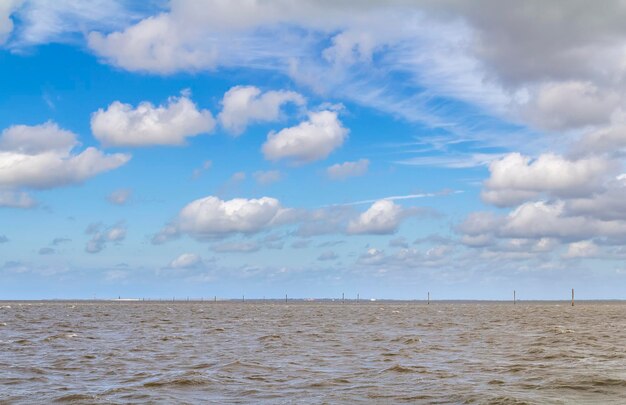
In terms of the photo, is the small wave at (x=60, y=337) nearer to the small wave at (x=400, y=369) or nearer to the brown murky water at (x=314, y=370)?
the brown murky water at (x=314, y=370)

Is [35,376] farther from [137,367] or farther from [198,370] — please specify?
[198,370]

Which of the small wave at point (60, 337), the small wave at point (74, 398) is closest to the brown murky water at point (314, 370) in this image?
the small wave at point (74, 398)

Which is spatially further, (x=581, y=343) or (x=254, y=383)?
(x=581, y=343)

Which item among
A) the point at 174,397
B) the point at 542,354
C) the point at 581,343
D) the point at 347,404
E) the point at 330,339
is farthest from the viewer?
the point at 330,339

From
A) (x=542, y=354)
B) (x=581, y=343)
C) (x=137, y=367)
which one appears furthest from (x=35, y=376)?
(x=581, y=343)

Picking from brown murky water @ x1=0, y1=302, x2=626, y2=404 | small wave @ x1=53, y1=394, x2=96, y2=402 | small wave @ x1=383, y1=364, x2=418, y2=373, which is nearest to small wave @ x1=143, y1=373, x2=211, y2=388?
brown murky water @ x1=0, y1=302, x2=626, y2=404

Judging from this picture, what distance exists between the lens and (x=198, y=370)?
103 ft

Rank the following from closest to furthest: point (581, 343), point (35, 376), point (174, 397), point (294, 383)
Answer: point (174, 397), point (294, 383), point (35, 376), point (581, 343)

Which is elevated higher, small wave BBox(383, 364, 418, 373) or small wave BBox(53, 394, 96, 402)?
small wave BBox(383, 364, 418, 373)

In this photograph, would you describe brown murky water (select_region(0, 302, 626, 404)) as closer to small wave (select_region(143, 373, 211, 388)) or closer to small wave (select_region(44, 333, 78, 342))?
small wave (select_region(143, 373, 211, 388))

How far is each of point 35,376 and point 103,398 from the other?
7.55 metres

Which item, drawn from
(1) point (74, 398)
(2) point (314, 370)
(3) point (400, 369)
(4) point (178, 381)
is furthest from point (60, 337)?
(3) point (400, 369)

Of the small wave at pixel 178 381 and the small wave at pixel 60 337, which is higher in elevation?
the small wave at pixel 178 381

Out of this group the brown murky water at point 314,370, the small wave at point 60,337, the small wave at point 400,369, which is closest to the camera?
the brown murky water at point 314,370
